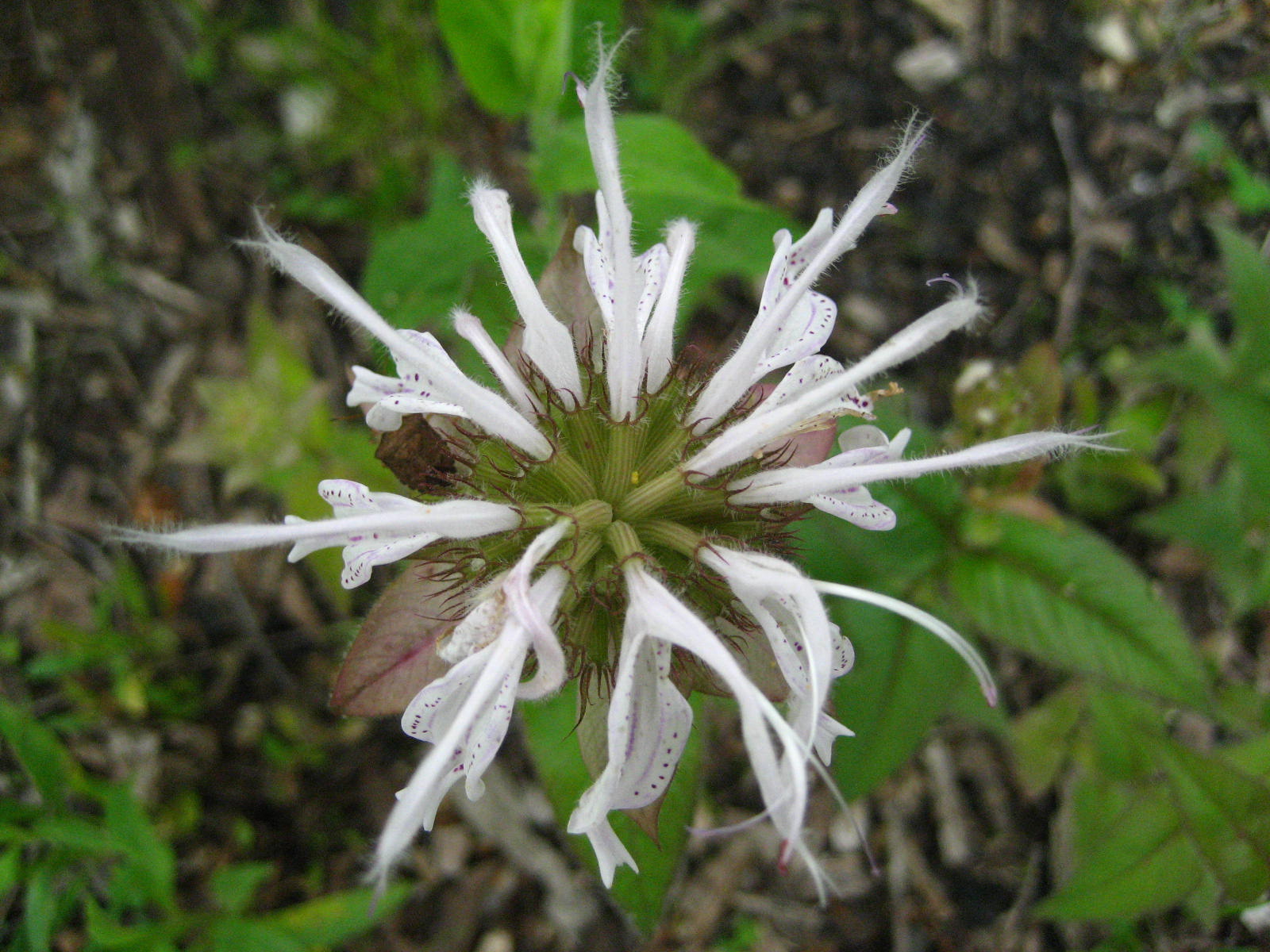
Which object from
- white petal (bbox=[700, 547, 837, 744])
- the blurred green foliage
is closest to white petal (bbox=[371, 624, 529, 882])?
white petal (bbox=[700, 547, 837, 744])

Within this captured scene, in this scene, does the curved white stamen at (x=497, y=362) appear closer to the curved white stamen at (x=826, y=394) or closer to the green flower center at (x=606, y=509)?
the green flower center at (x=606, y=509)

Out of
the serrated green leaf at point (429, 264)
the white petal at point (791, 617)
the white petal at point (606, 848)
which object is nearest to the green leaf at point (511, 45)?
the serrated green leaf at point (429, 264)

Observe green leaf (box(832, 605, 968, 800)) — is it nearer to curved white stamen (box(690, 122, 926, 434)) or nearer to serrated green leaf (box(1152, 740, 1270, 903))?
serrated green leaf (box(1152, 740, 1270, 903))

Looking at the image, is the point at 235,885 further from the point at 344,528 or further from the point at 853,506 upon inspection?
the point at 853,506

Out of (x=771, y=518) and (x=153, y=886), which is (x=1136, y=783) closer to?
(x=771, y=518)

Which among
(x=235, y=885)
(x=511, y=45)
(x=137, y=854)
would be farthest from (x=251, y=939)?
(x=511, y=45)

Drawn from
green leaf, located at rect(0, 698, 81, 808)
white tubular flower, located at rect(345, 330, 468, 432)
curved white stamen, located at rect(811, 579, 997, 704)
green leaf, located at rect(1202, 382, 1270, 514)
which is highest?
white tubular flower, located at rect(345, 330, 468, 432)
